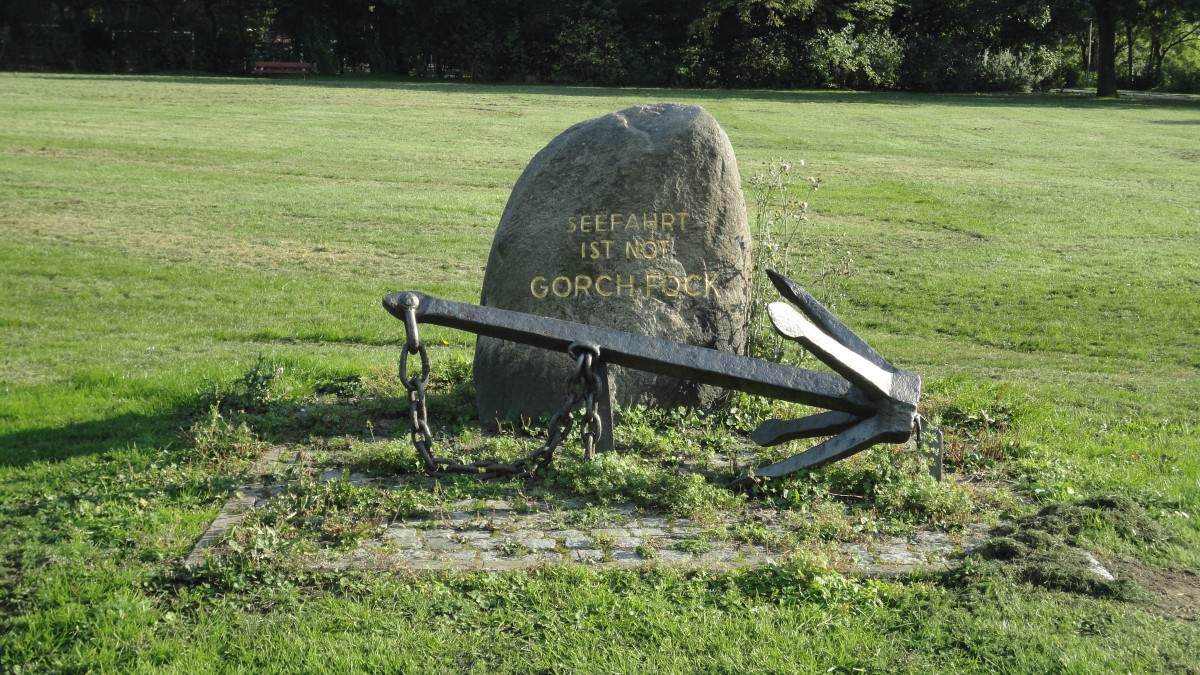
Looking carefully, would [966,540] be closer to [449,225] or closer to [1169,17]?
[449,225]

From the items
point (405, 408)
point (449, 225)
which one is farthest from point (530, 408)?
point (449, 225)

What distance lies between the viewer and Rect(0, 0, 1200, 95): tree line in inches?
1398

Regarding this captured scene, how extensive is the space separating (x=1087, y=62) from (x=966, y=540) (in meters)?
45.0

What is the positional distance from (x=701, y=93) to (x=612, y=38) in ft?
18.7

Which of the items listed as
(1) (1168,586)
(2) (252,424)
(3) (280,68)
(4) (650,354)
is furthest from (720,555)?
(3) (280,68)

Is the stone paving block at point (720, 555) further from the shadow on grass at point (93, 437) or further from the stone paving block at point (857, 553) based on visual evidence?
the shadow on grass at point (93, 437)

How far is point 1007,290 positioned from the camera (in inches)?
463

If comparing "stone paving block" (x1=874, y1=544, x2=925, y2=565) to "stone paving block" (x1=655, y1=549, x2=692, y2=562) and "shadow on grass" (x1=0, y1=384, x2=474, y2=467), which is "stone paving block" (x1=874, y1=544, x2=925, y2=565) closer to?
"stone paving block" (x1=655, y1=549, x2=692, y2=562)

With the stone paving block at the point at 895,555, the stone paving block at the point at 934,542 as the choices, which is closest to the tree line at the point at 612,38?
the stone paving block at the point at 934,542

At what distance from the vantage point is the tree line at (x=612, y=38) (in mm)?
35500

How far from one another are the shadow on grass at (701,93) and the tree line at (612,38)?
144cm

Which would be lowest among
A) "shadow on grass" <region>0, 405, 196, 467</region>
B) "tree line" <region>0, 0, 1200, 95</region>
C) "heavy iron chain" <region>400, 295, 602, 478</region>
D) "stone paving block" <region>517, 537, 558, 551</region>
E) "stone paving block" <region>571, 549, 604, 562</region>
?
"stone paving block" <region>571, 549, 604, 562</region>

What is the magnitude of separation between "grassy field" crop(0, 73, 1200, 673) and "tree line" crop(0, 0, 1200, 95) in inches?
448

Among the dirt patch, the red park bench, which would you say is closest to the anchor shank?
the dirt patch
